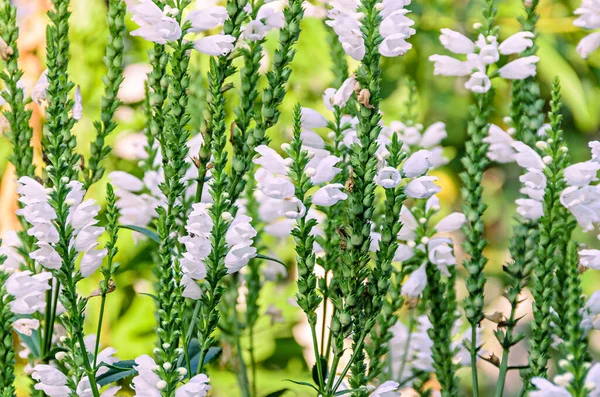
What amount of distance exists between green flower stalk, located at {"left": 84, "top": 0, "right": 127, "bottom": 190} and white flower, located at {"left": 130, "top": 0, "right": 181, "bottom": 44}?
16 centimetres

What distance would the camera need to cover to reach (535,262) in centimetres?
105

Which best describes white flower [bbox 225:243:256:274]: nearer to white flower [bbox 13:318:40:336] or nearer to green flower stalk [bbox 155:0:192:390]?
green flower stalk [bbox 155:0:192:390]

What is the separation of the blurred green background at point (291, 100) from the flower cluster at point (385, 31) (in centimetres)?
55

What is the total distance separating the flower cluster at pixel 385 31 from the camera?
3.07ft

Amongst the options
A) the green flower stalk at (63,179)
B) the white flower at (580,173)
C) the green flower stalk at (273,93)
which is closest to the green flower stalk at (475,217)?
the white flower at (580,173)

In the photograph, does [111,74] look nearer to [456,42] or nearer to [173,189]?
A: [173,189]

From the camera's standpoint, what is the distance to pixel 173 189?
3.16 feet

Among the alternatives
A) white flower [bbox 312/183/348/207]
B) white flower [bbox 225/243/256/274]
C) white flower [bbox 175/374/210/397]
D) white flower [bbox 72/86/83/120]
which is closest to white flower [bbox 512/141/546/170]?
white flower [bbox 312/183/348/207]

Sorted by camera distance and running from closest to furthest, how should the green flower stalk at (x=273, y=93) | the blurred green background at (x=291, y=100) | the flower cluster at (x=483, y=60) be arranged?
the green flower stalk at (x=273, y=93) → the flower cluster at (x=483, y=60) → the blurred green background at (x=291, y=100)

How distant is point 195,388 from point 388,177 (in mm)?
302

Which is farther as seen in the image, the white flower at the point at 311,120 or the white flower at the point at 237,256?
the white flower at the point at 311,120

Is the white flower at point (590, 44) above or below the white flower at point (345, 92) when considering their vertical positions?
above

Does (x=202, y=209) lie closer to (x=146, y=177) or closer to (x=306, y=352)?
(x=146, y=177)

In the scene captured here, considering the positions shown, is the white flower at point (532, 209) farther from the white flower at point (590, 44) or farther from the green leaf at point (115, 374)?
the green leaf at point (115, 374)
